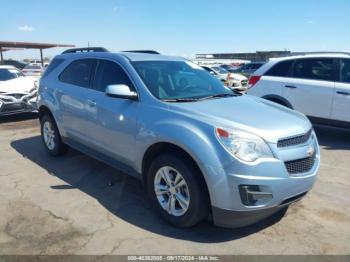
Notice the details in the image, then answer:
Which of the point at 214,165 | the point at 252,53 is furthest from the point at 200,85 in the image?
the point at 252,53

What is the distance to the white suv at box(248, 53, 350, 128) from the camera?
23.9 feet

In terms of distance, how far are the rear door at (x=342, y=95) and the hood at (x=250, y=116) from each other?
345 centimetres

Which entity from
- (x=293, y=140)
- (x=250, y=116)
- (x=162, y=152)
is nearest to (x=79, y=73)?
(x=162, y=152)

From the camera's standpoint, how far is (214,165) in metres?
3.33

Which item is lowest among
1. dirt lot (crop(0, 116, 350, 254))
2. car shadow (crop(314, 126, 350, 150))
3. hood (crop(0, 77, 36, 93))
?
car shadow (crop(314, 126, 350, 150))

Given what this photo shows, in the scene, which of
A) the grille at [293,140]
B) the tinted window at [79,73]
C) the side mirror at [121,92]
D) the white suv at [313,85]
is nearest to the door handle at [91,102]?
the tinted window at [79,73]

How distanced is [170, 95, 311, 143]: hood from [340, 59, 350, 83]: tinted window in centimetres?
360

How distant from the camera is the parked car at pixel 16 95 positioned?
969cm

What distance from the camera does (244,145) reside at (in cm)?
335

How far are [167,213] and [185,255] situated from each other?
2.07ft

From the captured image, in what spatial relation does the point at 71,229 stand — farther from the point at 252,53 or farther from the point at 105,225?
the point at 252,53

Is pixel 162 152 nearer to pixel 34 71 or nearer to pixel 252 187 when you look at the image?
pixel 252 187

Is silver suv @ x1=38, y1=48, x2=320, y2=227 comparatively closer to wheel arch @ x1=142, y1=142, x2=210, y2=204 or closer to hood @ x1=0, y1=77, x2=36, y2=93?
wheel arch @ x1=142, y1=142, x2=210, y2=204

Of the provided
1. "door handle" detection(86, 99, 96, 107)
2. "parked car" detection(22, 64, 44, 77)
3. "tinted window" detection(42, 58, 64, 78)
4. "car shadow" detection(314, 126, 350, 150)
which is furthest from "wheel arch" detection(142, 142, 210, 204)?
"parked car" detection(22, 64, 44, 77)
